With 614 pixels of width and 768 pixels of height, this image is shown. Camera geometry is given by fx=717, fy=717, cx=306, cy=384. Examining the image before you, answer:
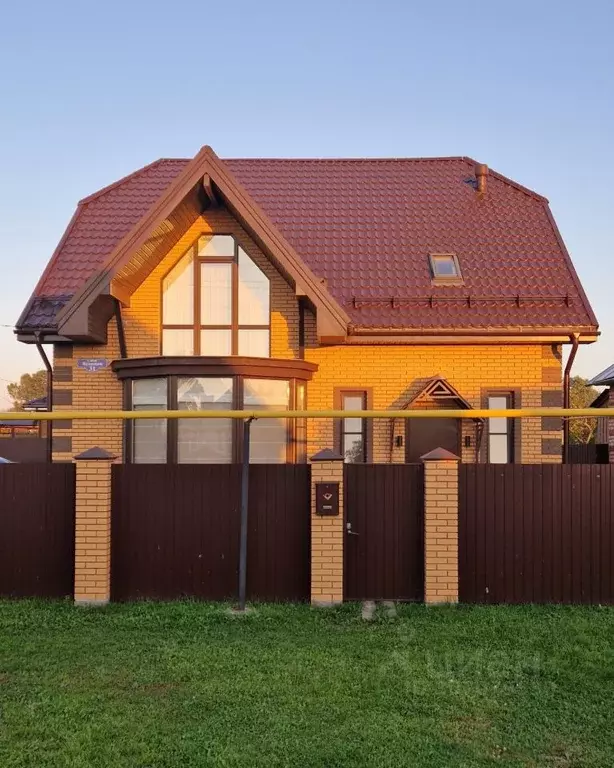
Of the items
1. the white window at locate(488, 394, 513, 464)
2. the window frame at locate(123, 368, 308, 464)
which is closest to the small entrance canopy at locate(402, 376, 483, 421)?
the white window at locate(488, 394, 513, 464)

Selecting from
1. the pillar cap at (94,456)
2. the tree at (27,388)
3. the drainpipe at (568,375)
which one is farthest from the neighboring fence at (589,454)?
the tree at (27,388)

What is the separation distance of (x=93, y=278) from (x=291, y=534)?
4.73 metres

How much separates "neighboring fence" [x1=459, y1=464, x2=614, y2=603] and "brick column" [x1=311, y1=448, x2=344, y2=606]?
4.22 feet

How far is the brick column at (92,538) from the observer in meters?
7.43

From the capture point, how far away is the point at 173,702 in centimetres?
477

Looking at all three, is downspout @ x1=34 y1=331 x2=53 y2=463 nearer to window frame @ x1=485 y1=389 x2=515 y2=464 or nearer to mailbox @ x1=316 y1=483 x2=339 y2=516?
mailbox @ x1=316 y1=483 x2=339 y2=516

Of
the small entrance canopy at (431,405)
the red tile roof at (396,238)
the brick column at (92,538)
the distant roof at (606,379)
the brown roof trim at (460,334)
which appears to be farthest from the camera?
the distant roof at (606,379)

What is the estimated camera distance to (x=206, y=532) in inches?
301

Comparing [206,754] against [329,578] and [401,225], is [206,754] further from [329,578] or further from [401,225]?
[401,225]

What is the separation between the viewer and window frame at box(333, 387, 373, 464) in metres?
11.6

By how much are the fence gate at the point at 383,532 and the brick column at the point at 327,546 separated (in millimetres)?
210

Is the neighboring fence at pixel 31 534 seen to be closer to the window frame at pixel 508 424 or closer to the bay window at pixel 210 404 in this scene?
the bay window at pixel 210 404

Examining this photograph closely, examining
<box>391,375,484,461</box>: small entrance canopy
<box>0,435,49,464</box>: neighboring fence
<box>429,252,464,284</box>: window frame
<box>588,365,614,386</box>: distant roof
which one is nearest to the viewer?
<box>391,375,484,461</box>: small entrance canopy

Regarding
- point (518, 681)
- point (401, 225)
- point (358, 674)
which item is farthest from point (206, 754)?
point (401, 225)
